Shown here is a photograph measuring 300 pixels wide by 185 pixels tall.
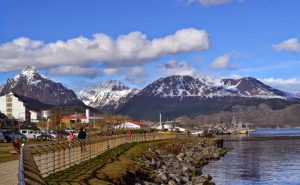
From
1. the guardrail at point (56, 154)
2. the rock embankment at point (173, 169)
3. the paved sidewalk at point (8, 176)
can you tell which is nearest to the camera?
the guardrail at point (56, 154)

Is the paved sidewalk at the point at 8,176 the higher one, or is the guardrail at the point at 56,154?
the guardrail at the point at 56,154

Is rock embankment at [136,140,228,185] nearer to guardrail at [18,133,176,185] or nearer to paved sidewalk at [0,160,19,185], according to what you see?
guardrail at [18,133,176,185]

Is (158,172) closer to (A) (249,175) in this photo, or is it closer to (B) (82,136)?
(B) (82,136)

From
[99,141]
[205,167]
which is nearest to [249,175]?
[205,167]

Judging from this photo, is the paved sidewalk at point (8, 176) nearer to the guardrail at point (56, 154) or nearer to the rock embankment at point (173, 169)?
the guardrail at point (56, 154)

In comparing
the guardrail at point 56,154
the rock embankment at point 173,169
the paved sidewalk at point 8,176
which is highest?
the guardrail at point 56,154

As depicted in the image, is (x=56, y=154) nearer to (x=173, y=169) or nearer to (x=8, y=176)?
(x=8, y=176)

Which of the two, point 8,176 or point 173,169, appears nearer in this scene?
point 8,176

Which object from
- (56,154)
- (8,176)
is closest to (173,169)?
(56,154)

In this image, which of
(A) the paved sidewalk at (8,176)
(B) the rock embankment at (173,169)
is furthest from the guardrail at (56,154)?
(B) the rock embankment at (173,169)

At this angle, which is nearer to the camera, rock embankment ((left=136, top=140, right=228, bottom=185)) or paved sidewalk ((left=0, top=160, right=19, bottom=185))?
paved sidewalk ((left=0, top=160, right=19, bottom=185))

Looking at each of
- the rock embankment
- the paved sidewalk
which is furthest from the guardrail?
the rock embankment

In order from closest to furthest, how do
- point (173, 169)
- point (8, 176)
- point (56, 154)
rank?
point (8, 176), point (56, 154), point (173, 169)

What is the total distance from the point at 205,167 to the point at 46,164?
44.9 m
